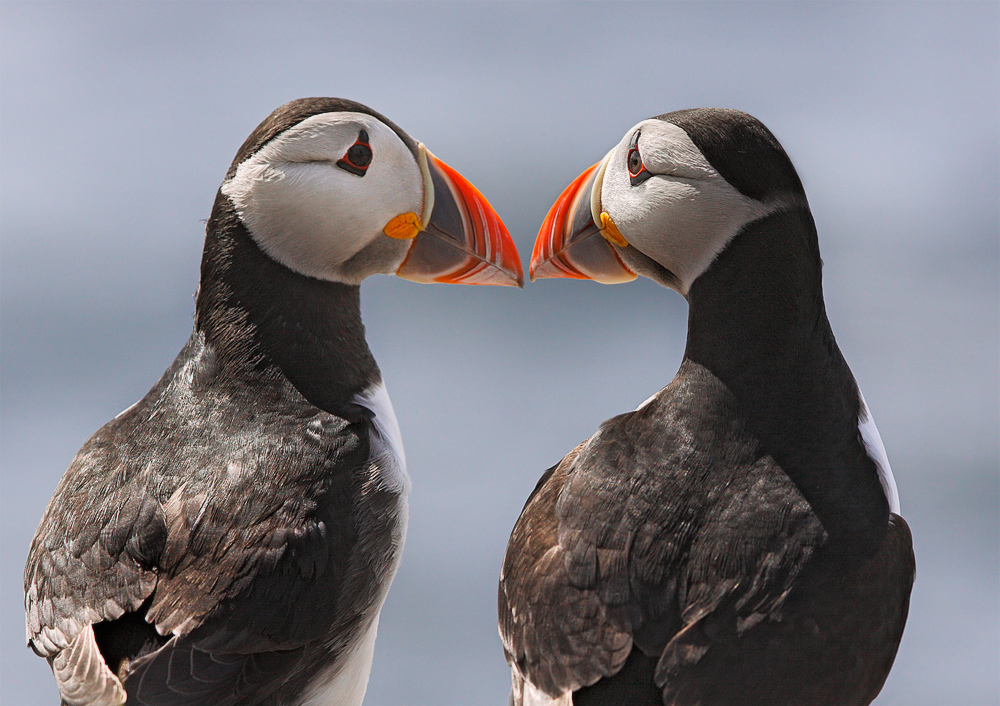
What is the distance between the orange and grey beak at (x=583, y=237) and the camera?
345 cm

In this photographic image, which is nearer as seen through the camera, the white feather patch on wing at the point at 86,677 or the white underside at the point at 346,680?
the white feather patch on wing at the point at 86,677

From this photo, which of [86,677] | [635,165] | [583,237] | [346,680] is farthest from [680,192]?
[86,677]

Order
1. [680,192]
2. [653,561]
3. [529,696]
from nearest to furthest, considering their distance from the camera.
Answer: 1. [653,561]
2. [529,696]
3. [680,192]

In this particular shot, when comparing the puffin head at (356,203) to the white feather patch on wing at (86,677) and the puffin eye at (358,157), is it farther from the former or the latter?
the white feather patch on wing at (86,677)

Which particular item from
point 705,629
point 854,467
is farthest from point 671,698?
point 854,467

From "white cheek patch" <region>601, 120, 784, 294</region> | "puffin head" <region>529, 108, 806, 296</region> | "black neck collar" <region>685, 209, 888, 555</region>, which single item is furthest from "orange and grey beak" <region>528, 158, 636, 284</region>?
"black neck collar" <region>685, 209, 888, 555</region>

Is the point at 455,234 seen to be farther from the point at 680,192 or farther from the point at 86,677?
the point at 86,677

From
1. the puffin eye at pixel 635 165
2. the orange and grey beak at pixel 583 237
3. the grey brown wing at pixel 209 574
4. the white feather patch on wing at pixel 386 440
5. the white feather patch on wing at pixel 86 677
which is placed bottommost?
the white feather patch on wing at pixel 86 677

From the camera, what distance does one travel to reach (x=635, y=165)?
3.29 metres

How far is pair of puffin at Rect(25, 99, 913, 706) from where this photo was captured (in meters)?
2.92

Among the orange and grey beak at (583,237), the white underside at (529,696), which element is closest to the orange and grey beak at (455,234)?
the orange and grey beak at (583,237)

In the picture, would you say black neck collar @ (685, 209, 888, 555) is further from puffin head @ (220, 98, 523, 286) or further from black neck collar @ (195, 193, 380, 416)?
black neck collar @ (195, 193, 380, 416)

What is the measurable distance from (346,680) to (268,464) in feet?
2.29

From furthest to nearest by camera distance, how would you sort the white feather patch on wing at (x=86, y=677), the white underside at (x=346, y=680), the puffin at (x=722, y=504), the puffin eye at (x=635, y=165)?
the white underside at (x=346, y=680) < the puffin eye at (x=635, y=165) < the white feather patch on wing at (x=86, y=677) < the puffin at (x=722, y=504)
